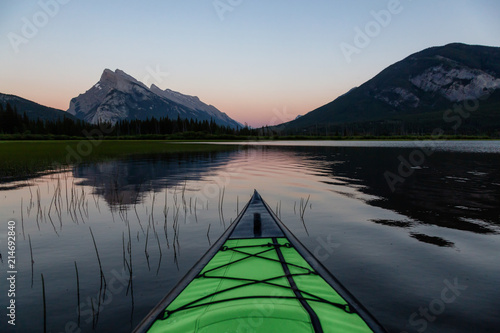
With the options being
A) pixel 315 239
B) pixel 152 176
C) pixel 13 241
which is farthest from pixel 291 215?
pixel 152 176

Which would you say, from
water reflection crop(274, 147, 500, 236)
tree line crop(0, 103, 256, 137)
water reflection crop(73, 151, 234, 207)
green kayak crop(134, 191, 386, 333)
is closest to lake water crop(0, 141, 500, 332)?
water reflection crop(274, 147, 500, 236)

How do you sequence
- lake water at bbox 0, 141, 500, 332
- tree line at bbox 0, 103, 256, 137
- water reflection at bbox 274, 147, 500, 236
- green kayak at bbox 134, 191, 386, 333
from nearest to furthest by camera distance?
green kayak at bbox 134, 191, 386, 333 → lake water at bbox 0, 141, 500, 332 → water reflection at bbox 274, 147, 500, 236 → tree line at bbox 0, 103, 256, 137

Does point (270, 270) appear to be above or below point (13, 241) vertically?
above

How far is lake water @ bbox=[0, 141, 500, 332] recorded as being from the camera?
5.89 m

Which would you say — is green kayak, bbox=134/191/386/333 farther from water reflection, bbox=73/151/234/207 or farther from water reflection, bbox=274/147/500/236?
water reflection, bbox=73/151/234/207

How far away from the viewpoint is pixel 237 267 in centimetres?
609

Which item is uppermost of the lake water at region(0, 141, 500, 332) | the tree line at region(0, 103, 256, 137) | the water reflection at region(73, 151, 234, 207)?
the tree line at region(0, 103, 256, 137)

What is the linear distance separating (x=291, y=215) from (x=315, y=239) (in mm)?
3144

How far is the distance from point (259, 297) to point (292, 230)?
6575 mm

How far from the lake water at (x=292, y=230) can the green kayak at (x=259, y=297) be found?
1.47 m

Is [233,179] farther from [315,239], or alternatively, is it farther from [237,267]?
[237,267]

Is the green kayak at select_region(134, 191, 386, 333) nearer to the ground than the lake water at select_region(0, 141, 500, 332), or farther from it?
farther from it

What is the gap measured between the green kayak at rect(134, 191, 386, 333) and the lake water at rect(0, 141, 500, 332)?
1471 millimetres

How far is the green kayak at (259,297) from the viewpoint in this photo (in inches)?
156
